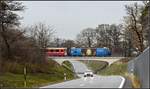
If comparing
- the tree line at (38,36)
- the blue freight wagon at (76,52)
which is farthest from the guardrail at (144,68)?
the blue freight wagon at (76,52)

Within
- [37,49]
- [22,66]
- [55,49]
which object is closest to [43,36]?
[55,49]

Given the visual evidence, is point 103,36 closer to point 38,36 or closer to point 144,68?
point 38,36

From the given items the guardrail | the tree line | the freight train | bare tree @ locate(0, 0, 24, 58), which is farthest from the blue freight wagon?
the guardrail

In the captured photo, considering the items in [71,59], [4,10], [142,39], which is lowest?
[71,59]

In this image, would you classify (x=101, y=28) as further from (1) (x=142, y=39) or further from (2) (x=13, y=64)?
(2) (x=13, y=64)

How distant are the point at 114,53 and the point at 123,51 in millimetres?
2754

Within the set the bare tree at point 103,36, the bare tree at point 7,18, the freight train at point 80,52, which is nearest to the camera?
the bare tree at point 7,18

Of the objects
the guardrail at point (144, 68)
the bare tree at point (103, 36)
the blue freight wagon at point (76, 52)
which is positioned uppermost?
the guardrail at point (144, 68)

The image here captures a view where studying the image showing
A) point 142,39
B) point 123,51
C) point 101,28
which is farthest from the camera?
point 101,28

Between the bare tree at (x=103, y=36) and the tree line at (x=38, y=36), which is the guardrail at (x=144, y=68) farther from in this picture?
the bare tree at (x=103, y=36)

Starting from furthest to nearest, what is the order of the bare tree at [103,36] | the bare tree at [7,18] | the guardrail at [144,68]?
1. the bare tree at [103,36]
2. the bare tree at [7,18]
3. the guardrail at [144,68]

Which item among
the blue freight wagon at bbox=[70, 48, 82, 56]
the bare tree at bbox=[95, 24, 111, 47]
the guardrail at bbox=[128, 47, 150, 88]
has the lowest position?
the blue freight wagon at bbox=[70, 48, 82, 56]

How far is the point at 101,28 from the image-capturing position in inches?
6531

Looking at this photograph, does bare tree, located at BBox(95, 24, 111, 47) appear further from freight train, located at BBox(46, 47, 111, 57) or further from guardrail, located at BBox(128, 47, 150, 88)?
guardrail, located at BBox(128, 47, 150, 88)
